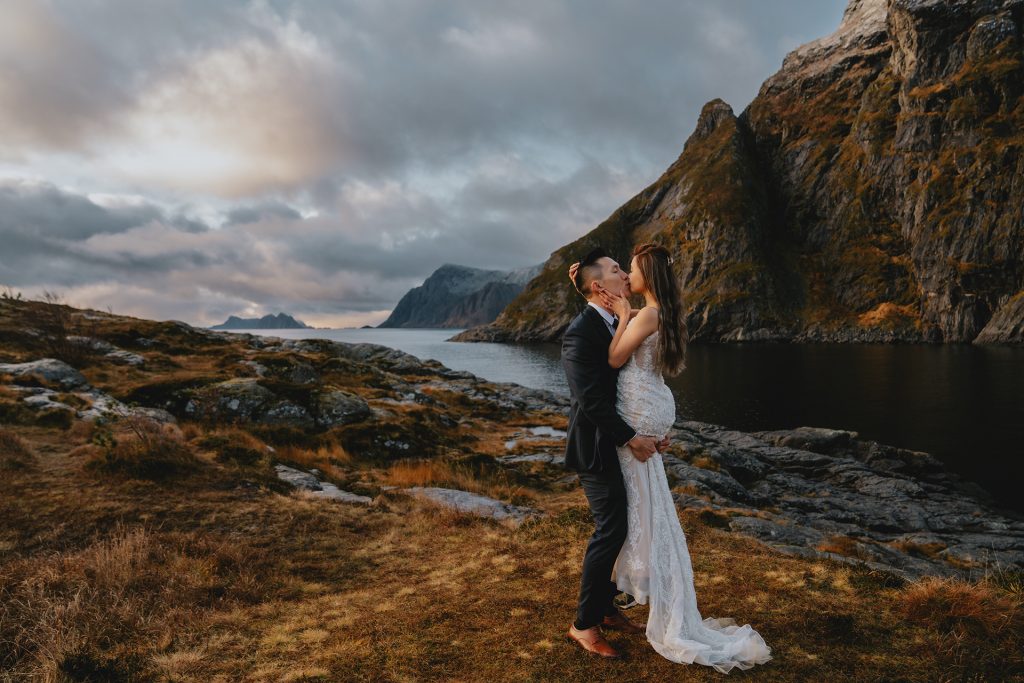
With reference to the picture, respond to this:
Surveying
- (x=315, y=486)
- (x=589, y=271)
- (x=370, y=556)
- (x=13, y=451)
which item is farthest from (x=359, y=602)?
(x=13, y=451)

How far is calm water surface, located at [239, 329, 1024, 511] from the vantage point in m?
30.4

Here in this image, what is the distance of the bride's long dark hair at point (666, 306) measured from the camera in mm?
5172

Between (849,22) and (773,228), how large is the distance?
301 feet

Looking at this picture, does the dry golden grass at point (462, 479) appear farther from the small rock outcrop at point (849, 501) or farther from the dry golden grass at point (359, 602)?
the small rock outcrop at point (849, 501)

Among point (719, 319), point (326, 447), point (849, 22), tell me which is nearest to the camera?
point (326, 447)

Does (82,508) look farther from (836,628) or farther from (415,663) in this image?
(836,628)

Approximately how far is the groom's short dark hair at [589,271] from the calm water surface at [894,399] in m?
28.6

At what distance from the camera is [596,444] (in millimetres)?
5301

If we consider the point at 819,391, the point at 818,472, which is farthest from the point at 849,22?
the point at 818,472

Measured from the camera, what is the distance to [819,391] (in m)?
52.2

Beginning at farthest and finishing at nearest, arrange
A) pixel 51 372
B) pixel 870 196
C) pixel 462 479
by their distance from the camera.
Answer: pixel 870 196 < pixel 51 372 < pixel 462 479

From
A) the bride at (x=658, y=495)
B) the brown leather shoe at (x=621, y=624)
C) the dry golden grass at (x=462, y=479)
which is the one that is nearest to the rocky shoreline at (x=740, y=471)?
the dry golden grass at (x=462, y=479)

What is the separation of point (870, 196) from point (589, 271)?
592ft

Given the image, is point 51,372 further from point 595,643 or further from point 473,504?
point 595,643
